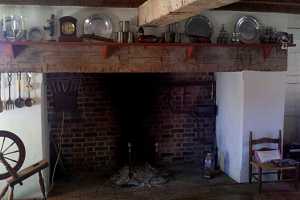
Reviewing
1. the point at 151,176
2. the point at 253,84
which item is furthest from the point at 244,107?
the point at 151,176

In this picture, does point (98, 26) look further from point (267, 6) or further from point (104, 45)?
point (267, 6)

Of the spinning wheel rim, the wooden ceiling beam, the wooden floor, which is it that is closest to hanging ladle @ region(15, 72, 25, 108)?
the spinning wheel rim

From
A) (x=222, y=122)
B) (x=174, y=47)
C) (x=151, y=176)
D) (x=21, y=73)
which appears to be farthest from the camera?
(x=222, y=122)

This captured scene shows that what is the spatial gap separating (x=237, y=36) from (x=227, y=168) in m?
1.80

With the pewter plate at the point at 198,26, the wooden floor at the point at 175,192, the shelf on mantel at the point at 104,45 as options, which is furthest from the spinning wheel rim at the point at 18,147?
the pewter plate at the point at 198,26

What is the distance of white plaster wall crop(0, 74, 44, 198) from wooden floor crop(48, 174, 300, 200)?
11.5 inches

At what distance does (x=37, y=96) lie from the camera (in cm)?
415

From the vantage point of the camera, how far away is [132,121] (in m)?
5.20

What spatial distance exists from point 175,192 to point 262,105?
1.52 m

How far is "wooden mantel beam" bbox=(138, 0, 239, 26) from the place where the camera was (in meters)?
2.52

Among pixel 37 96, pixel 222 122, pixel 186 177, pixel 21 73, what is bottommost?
pixel 186 177

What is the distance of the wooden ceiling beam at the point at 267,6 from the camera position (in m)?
4.09

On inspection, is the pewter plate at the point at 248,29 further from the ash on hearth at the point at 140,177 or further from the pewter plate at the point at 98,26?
the ash on hearth at the point at 140,177

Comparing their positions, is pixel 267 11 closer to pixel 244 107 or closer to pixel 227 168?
pixel 244 107
